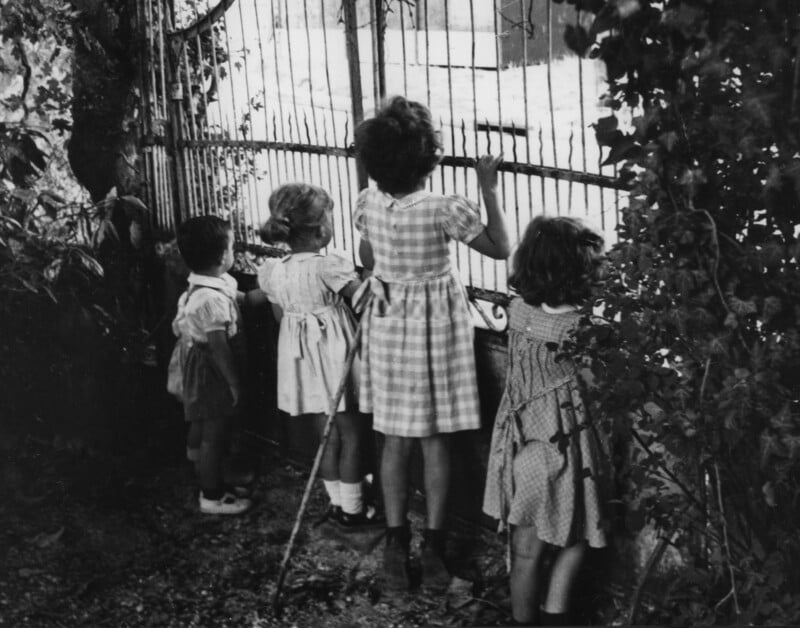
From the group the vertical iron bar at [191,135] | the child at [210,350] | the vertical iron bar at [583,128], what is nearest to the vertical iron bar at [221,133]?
the vertical iron bar at [191,135]

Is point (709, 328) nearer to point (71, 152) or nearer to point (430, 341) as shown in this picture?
point (430, 341)

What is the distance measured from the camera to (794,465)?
2777 mm

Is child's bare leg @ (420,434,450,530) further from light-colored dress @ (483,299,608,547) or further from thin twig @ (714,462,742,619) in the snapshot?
thin twig @ (714,462,742,619)

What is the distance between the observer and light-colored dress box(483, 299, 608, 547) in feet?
12.1

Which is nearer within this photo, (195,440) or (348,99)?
(348,99)

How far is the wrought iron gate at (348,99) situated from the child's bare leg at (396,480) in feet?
2.35

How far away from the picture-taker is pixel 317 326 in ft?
15.1

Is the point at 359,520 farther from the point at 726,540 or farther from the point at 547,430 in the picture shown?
the point at 726,540

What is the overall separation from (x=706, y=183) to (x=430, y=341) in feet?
5.27

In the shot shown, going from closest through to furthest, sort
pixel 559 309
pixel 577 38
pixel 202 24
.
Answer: pixel 577 38 < pixel 559 309 < pixel 202 24

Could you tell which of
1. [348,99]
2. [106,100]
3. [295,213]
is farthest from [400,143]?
[106,100]

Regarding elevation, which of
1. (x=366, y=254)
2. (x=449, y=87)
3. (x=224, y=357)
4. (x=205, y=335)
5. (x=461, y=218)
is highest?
(x=449, y=87)

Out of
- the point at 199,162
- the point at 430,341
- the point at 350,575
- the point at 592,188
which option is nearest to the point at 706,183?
the point at 592,188

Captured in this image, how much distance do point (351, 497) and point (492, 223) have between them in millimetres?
1494
